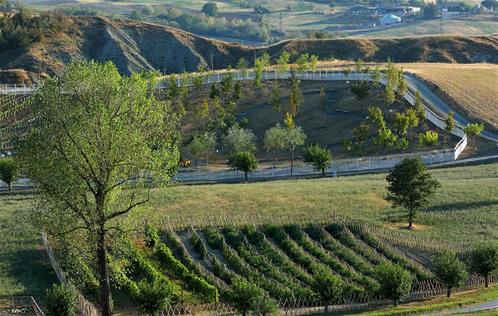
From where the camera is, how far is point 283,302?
5125 centimetres

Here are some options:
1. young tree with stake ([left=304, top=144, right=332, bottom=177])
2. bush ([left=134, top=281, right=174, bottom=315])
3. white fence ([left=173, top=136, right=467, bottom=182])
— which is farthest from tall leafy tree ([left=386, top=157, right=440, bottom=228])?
white fence ([left=173, top=136, right=467, bottom=182])

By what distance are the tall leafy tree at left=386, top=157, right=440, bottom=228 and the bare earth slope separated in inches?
3352

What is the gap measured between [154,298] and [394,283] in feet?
44.6

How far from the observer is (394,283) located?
5022 centimetres

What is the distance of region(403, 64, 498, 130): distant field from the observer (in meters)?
107

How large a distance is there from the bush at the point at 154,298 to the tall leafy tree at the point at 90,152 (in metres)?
2.23

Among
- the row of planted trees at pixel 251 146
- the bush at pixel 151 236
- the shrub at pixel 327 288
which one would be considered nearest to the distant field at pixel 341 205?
the bush at pixel 151 236

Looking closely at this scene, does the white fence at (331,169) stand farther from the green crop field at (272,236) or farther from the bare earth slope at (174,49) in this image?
the bare earth slope at (174,49)

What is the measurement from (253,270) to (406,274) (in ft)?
33.2

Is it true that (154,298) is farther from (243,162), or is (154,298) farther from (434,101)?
(434,101)

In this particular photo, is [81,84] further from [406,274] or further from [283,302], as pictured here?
[406,274]

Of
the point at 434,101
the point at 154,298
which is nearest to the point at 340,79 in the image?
the point at 434,101

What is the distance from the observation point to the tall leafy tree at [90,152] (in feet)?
144

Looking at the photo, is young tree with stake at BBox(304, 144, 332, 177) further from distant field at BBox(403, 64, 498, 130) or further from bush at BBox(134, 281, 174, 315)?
bush at BBox(134, 281, 174, 315)
